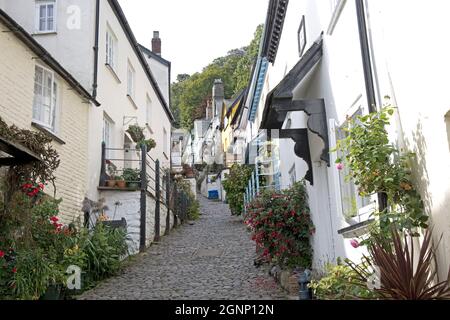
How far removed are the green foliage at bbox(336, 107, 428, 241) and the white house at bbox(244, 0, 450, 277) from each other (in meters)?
0.13

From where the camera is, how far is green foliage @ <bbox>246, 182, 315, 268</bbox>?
9648mm

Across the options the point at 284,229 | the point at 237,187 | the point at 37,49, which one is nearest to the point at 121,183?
the point at 37,49

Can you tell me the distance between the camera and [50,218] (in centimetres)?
836

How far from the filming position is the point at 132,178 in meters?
13.8

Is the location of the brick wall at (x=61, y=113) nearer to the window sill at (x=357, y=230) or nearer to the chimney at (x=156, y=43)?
the window sill at (x=357, y=230)

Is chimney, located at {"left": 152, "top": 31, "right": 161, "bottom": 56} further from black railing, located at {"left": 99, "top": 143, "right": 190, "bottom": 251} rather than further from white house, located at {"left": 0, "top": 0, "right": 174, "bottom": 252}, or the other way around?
black railing, located at {"left": 99, "top": 143, "right": 190, "bottom": 251}

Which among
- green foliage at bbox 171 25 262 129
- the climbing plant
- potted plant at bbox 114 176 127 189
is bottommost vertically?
the climbing plant

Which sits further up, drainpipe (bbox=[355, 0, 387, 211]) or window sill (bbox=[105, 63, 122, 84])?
window sill (bbox=[105, 63, 122, 84])

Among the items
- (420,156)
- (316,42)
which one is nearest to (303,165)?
(316,42)

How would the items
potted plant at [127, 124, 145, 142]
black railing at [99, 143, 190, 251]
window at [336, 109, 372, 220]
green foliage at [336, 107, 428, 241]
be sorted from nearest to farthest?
1. green foliage at [336, 107, 428, 241]
2. window at [336, 109, 372, 220]
3. black railing at [99, 143, 190, 251]
4. potted plant at [127, 124, 145, 142]

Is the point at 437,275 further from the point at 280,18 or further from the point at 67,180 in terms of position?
the point at 280,18

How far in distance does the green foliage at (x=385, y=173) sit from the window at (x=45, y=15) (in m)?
10.7

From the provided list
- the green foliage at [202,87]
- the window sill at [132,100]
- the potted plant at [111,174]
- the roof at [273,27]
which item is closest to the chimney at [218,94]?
the green foliage at [202,87]

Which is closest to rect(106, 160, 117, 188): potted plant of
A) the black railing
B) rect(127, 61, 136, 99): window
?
the black railing
